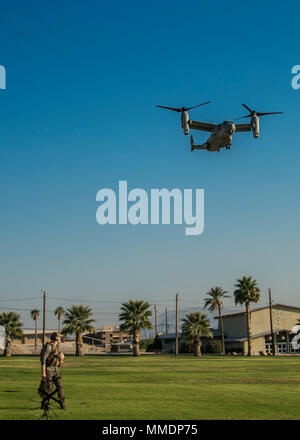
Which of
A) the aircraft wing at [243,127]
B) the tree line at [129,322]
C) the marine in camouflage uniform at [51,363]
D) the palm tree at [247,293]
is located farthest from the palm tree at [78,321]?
the marine in camouflage uniform at [51,363]

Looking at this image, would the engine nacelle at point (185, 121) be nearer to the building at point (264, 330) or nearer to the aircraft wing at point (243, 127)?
the aircraft wing at point (243, 127)

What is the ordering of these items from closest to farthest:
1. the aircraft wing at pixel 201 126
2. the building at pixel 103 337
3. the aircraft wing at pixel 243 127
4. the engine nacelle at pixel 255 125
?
the engine nacelle at pixel 255 125 → the aircraft wing at pixel 201 126 → the aircraft wing at pixel 243 127 → the building at pixel 103 337

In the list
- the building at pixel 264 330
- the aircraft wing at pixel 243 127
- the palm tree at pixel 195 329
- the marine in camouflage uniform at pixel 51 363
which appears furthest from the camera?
the building at pixel 264 330

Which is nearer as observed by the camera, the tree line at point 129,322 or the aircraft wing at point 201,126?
the aircraft wing at point 201,126

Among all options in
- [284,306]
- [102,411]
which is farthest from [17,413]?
[284,306]

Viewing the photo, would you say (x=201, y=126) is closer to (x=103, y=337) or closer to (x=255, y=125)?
(x=255, y=125)

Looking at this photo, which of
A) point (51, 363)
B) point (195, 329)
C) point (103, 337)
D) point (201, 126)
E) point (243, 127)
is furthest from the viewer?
point (103, 337)

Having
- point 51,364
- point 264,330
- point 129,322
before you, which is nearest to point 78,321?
point 129,322

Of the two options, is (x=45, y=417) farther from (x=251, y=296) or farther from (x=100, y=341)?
(x=100, y=341)
